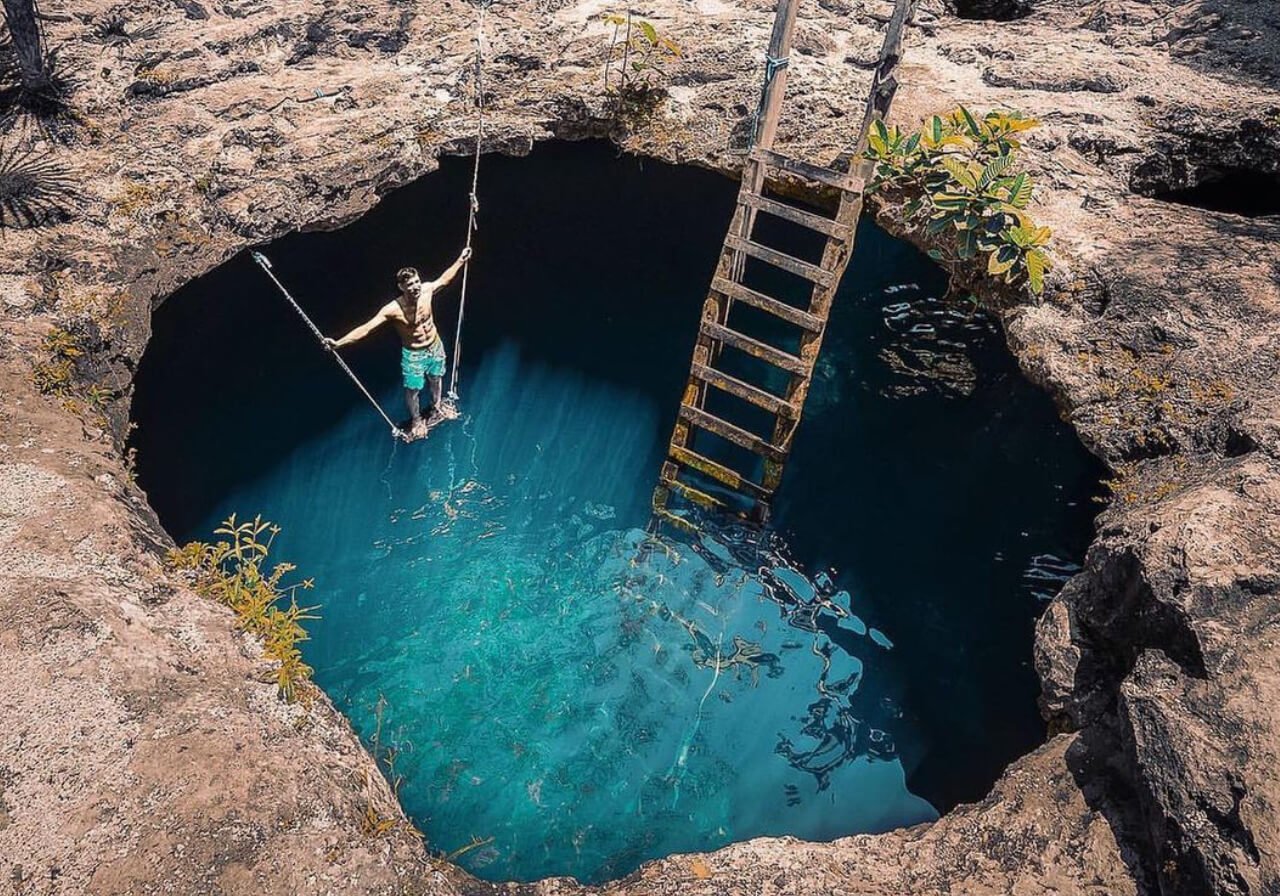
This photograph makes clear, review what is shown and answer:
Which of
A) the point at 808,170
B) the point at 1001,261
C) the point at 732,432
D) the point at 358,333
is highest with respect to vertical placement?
the point at 808,170

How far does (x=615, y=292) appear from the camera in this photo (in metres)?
9.16

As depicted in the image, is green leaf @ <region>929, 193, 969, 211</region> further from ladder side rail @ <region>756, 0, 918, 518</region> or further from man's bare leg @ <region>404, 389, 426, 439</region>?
man's bare leg @ <region>404, 389, 426, 439</region>

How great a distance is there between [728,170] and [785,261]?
4.01ft

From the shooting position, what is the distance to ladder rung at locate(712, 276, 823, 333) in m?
6.92

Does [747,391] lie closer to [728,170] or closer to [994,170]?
[728,170]

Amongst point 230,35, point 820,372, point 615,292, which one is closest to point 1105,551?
point 820,372

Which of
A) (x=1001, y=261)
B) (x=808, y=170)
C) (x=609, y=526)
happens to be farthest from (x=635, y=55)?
(x=609, y=526)

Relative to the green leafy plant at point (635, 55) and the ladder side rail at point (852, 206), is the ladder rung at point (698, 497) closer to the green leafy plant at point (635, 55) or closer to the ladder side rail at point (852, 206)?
the ladder side rail at point (852, 206)

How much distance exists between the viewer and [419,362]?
759 cm

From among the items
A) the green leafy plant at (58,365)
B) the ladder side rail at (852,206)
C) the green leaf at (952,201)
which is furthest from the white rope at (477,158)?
the green leaf at (952,201)

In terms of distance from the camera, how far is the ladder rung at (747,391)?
23.7ft

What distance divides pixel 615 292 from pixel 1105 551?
5644 millimetres

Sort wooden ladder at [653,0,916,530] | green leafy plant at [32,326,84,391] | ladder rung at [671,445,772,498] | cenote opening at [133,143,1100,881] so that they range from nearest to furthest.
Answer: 1. green leafy plant at [32,326,84,391]
2. cenote opening at [133,143,1100,881]
3. wooden ladder at [653,0,916,530]
4. ladder rung at [671,445,772,498]

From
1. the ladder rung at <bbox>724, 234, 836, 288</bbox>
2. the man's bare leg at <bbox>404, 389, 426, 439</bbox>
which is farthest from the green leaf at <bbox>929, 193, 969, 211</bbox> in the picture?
the man's bare leg at <bbox>404, 389, 426, 439</bbox>
